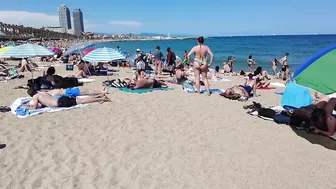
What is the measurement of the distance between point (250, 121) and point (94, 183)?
3.10 m

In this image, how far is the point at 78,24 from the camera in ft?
632

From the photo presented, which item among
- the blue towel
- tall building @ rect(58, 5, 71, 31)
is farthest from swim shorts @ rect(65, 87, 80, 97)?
tall building @ rect(58, 5, 71, 31)

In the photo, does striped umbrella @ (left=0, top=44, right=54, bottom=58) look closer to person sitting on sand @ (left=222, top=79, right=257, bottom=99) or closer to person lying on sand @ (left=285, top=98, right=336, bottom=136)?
person sitting on sand @ (left=222, top=79, right=257, bottom=99)

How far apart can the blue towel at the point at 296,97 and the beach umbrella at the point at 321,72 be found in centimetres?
148

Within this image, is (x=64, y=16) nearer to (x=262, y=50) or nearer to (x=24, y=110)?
(x=262, y=50)

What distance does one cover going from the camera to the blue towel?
Answer: 17.5 feet

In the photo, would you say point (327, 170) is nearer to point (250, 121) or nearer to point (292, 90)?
point (250, 121)

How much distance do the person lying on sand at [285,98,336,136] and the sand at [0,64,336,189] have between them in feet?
0.44

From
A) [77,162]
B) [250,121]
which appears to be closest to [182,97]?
[250,121]

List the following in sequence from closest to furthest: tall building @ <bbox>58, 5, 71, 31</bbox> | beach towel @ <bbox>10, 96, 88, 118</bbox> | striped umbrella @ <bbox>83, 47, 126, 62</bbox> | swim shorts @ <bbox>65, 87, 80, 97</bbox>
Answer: beach towel @ <bbox>10, 96, 88, 118</bbox>
swim shorts @ <bbox>65, 87, 80, 97</bbox>
striped umbrella @ <bbox>83, 47, 126, 62</bbox>
tall building @ <bbox>58, 5, 71, 31</bbox>

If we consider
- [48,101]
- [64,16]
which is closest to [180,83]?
[48,101]

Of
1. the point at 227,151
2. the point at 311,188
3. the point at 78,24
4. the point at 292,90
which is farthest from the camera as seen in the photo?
the point at 78,24

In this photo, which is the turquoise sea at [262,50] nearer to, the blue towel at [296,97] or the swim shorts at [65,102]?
the blue towel at [296,97]

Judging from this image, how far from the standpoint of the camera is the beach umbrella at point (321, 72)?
11.8 ft
